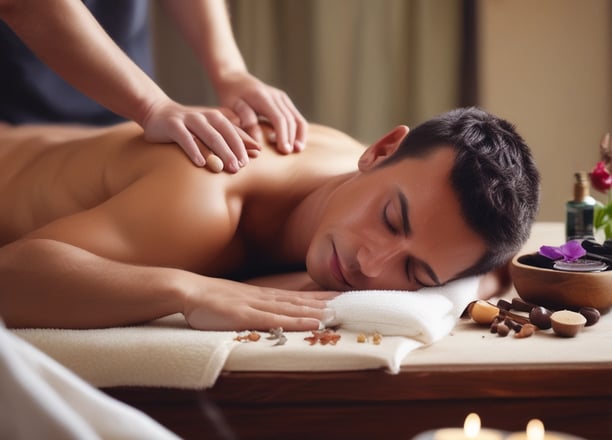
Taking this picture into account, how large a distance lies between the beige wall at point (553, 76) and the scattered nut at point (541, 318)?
2072mm

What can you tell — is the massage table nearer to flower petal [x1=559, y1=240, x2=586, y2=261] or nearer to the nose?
the nose

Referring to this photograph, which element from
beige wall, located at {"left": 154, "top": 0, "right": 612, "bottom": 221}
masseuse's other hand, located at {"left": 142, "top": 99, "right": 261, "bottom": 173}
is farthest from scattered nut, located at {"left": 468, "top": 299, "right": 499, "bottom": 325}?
beige wall, located at {"left": 154, "top": 0, "right": 612, "bottom": 221}

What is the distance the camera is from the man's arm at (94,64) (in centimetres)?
145

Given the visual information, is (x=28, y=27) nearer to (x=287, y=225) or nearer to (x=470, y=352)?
(x=287, y=225)

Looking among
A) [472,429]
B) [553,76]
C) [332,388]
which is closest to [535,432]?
[472,429]

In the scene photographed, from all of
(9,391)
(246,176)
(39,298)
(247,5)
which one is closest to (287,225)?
(246,176)

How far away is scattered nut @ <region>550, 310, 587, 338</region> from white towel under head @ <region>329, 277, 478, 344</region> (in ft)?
0.52

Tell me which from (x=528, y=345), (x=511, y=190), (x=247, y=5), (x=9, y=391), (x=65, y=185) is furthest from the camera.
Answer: (x=247, y=5)

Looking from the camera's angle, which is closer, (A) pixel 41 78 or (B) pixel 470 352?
(B) pixel 470 352

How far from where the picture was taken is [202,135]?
1395mm

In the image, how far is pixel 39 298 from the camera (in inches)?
45.6

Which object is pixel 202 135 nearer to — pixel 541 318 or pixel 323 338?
pixel 323 338

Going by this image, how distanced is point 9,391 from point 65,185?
3.41 ft

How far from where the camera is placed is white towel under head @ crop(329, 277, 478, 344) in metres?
1.12
